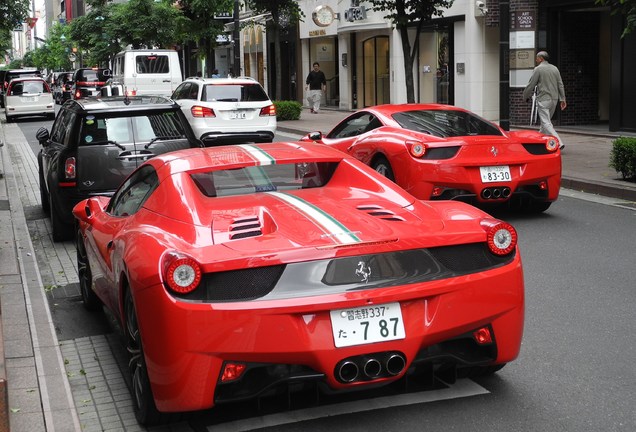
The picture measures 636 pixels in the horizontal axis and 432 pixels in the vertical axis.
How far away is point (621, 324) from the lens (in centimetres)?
645

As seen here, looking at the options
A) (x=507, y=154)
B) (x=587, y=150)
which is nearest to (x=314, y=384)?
(x=507, y=154)

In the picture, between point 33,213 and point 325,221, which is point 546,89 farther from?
point 325,221

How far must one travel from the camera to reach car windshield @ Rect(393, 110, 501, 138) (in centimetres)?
1094

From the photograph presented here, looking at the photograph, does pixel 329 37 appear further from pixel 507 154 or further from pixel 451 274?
pixel 451 274

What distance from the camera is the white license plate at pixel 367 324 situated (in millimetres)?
4293

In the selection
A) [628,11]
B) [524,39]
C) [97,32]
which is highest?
[97,32]

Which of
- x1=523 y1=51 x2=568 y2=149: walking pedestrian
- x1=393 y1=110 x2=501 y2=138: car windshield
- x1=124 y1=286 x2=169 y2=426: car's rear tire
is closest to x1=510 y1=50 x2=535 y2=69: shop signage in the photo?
x1=523 y1=51 x2=568 y2=149: walking pedestrian

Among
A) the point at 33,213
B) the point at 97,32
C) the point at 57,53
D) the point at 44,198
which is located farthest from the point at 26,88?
the point at 57,53

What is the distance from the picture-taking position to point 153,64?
32406 millimetres

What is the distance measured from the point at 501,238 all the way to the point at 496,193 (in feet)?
19.1

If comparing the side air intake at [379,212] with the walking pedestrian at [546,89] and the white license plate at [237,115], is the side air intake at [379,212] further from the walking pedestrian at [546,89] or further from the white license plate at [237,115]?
the white license plate at [237,115]

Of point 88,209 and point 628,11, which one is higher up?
point 628,11

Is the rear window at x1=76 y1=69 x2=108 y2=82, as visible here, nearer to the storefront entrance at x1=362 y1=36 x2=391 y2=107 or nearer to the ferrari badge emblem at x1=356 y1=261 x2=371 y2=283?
the storefront entrance at x1=362 y1=36 x2=391 y2=107

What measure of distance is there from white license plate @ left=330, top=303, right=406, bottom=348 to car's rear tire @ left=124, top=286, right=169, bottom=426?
3.28ft
